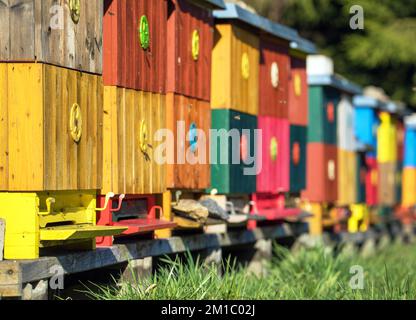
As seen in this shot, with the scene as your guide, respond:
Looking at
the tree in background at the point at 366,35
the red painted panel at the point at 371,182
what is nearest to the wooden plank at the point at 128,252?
the red painted panel at the point at 371,182

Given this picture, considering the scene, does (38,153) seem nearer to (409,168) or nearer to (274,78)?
(274,78)

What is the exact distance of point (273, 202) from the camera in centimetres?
1655

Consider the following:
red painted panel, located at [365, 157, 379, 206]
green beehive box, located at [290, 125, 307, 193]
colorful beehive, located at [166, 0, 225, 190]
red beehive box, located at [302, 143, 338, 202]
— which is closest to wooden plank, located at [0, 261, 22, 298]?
colorful beehive, located at [166, 0, 225, 190]

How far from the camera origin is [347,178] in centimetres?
2152

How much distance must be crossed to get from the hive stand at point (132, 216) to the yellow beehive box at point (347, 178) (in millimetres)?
9194

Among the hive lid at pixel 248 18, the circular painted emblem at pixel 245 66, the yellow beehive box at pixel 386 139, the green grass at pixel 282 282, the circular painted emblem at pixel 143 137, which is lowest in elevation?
the green grass at pixel 282 282

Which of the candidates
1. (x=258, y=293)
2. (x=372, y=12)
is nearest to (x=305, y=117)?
(x=258, y=293)

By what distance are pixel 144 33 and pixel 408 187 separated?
17.9 m

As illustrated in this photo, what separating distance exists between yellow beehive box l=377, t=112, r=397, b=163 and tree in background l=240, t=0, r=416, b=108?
620 cm

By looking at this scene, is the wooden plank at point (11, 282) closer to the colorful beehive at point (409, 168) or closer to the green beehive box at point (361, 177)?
the green beehive box at point (361, 177)

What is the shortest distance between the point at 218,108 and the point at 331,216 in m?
7.15

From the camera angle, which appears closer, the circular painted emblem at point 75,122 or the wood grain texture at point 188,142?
the circular painted emblem at point 75,122

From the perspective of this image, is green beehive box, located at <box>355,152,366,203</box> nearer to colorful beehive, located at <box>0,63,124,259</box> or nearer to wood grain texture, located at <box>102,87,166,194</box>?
wood grain texture, located at <box>102,87,166,194</box>

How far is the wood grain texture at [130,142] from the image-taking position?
10.7 metres
